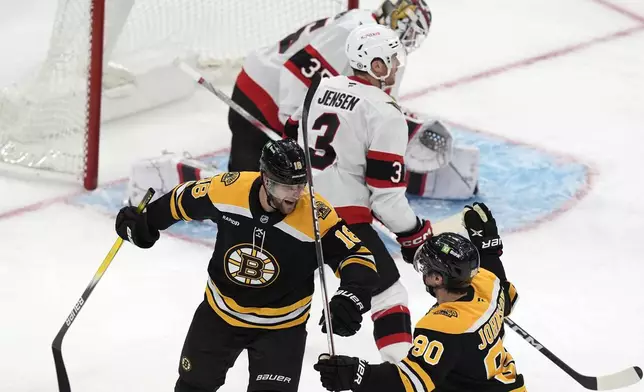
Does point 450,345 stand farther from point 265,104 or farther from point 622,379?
point 265,104

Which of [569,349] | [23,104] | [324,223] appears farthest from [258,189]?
[23,104]

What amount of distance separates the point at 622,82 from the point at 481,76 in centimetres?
77

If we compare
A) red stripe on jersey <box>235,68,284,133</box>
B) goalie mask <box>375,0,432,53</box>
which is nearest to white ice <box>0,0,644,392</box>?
red stripe on jersey <box>235,68,284,133</box>

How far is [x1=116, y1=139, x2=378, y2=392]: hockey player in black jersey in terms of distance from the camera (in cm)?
297

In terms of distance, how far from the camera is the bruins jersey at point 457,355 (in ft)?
8.91

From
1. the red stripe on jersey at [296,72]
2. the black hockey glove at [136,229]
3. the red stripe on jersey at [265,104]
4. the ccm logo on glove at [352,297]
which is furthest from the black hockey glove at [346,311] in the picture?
the red stripe on jersey at [265,104]

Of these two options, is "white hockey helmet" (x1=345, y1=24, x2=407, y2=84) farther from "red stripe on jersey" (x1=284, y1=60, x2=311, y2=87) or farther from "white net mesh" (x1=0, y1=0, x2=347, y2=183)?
"white net mesh" (x1=0, y1=0, x2=347, y2=183)

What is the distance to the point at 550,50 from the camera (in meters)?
7.08

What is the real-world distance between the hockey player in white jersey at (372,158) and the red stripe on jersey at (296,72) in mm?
625

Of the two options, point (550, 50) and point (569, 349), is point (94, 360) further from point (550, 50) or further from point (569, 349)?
point (550, 50)

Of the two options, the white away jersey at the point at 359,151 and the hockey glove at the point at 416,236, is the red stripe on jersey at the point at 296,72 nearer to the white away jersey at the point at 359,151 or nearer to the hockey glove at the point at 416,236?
the white away jersey at the point at 359,151

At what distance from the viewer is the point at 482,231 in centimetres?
338

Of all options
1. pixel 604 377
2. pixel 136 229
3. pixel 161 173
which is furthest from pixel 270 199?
pixel 161 173

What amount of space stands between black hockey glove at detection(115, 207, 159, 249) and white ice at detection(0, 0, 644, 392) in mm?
750
